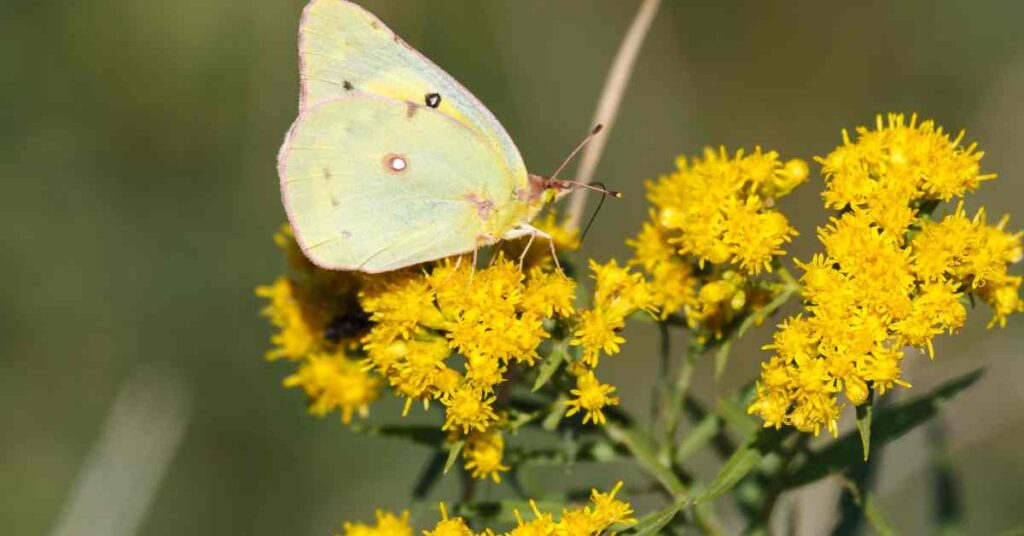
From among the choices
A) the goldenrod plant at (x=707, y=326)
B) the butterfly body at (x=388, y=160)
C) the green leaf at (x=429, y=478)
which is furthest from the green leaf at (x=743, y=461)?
the butterfly body at (x=388, y=160)

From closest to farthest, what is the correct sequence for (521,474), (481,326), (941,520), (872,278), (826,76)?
(872,278) → (481,326) → (521,474) → (941,520) → (826,76)

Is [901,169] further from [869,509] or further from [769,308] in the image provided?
[869,509]

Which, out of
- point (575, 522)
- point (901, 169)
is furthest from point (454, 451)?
point (901, 169)

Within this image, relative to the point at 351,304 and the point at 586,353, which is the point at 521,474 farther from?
the point at 351,304

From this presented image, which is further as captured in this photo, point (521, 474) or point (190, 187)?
point (190, 187)

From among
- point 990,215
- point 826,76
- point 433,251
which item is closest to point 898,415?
point 433,251

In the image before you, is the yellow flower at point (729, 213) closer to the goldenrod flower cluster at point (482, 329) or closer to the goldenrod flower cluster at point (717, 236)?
the goldenrod flower cluster at point (717, 236)
